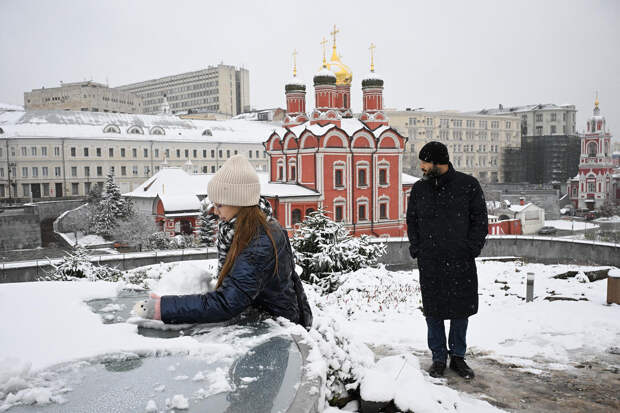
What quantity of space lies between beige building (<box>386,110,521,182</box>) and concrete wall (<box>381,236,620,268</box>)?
43695 millimetres

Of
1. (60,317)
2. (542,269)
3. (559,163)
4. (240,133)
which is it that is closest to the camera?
(60,317)

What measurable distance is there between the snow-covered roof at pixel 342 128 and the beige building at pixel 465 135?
110 ft

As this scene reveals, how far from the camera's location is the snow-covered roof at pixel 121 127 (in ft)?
149

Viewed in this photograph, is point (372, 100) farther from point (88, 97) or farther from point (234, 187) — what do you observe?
point (88, 97)

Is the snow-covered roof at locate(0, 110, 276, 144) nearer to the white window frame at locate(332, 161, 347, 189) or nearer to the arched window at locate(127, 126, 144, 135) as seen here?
the arched window at locate(127, 126, 144, 135)

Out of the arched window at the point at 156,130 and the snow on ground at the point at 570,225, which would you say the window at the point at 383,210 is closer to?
the snow on ground at the point at 570,225

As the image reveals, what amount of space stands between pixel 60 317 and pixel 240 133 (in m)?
54.9

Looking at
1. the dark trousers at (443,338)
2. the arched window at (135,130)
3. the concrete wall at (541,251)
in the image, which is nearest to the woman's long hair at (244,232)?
the dark trousers at (443,338)

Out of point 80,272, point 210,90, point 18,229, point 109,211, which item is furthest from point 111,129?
point 210,90

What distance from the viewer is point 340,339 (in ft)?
13.6

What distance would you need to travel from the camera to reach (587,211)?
53.8 meters

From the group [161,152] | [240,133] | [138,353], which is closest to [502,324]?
[138,353]

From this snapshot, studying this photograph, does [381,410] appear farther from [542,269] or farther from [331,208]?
[331,208]

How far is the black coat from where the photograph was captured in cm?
447
